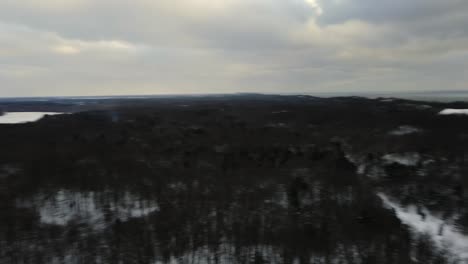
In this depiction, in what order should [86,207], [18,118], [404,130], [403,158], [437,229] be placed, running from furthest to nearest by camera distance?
[18,118] → [404,130] → [403,158] → [86,207] → [437,229]

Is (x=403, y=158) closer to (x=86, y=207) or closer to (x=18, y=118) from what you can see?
(x=86, y=207)

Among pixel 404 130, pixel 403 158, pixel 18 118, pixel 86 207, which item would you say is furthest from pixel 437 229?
pixel 18 118

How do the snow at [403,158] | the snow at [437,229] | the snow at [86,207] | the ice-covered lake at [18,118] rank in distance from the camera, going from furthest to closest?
the ice-covered lake at [18,118]
the snow at [403,158]
the snow at [86,207]
the snow at [437,229]

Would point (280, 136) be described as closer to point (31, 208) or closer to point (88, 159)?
point (88, 159)

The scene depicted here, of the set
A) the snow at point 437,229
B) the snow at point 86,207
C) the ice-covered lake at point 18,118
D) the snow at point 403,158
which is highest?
the ice-covered lake at point 18,118

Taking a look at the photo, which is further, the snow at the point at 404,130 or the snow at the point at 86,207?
the snow at the point at 404,130

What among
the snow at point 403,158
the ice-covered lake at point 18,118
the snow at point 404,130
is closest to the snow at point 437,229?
the snow at point 403,158

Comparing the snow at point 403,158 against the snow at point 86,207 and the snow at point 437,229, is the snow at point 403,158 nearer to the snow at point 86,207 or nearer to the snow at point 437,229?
the snow at point 437,229
